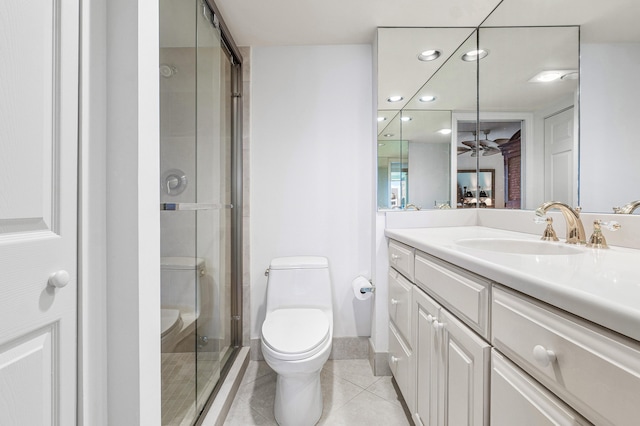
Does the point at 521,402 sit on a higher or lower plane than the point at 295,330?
higher

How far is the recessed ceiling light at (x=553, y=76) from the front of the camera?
118 centimetres

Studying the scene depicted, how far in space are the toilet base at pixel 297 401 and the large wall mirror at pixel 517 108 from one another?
3.62 ft

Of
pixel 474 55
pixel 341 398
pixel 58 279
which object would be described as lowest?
pixel 341 398

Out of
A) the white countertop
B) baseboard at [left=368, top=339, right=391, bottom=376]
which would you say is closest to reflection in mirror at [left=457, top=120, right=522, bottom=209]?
the white countertop

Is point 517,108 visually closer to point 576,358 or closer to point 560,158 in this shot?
point 560,158

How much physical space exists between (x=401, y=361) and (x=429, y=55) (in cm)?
190

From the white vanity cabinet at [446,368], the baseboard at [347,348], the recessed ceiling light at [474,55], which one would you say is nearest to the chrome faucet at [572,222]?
the white vanity cabinet at [446,368]

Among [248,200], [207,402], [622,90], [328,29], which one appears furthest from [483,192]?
[207,402]

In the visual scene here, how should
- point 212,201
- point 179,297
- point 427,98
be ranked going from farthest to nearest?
1. point 427,98
2. point 212,201
3. point 179,297

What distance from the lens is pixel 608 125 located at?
3.35ft

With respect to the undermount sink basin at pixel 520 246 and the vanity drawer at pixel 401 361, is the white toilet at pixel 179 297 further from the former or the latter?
the undermount sink basin at pixel 520 246

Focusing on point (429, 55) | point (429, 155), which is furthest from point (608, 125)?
point (429, 55)

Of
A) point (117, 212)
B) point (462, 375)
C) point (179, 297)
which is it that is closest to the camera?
point (117, 212)

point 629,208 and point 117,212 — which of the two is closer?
point 117,212
